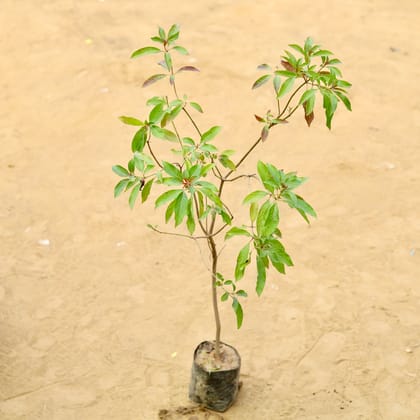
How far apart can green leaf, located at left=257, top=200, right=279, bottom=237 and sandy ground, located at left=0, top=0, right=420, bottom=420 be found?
138 centimetres

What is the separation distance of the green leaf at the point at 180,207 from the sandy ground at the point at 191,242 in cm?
148

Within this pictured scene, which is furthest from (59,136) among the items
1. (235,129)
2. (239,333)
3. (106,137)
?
(239,333)

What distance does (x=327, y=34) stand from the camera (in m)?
7.74

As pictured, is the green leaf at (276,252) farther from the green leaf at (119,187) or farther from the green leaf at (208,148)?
the green leaf at (119,187)

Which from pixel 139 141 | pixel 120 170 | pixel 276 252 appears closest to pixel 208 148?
pixel 139 141

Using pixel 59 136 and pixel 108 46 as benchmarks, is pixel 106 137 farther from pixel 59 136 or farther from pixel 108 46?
pixel 108 46

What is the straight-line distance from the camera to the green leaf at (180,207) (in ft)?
10.4

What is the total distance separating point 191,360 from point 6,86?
3440 mm

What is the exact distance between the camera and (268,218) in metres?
3.22

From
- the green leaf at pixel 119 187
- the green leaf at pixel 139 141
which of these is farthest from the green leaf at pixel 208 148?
the green leaf at pixel 119 187

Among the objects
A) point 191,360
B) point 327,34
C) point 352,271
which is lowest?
point 191,360

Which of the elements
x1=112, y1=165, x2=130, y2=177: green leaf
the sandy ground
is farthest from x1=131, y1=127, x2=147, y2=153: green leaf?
the sandy ground

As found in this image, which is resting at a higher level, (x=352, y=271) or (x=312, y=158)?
(x=312, y=158)

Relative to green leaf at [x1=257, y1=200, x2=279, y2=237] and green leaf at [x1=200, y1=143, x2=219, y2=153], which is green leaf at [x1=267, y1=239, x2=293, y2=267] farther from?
green leaf at [x1=200, y1=143, x2=219, y2=153]
